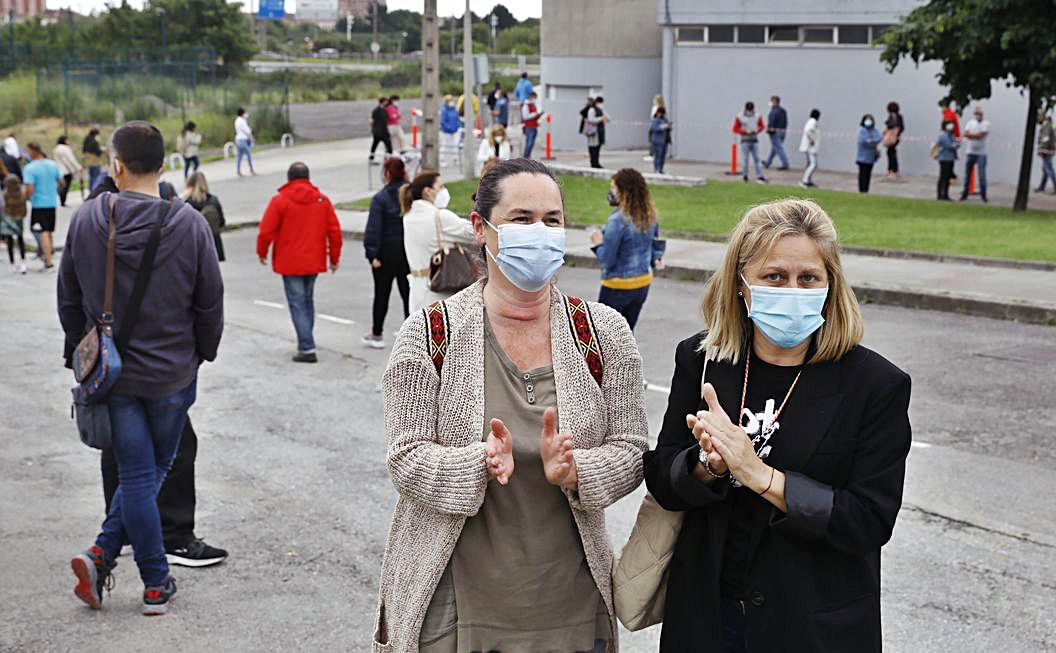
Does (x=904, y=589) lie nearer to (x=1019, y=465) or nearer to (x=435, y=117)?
(x=1019, y=465)

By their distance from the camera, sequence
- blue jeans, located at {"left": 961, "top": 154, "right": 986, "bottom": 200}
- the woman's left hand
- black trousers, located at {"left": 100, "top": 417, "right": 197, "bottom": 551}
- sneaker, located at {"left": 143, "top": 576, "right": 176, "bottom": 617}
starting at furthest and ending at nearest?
1. blue jeans, located at {"left": 961, "top": 154, "right": 986, "bottom": 200}
2. black trousers, located at {"left": 100, "top": 417, "right": 197, "bottom": 551}
3. sneaker, located at {"left": 143, "top": 576, "right": 176, "bottom": 617}
4. the woman's left hand

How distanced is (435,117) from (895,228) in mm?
9005

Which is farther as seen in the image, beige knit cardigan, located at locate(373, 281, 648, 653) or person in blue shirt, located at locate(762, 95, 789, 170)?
person in blue shirt, located at locate(762, 95, 789, 170)

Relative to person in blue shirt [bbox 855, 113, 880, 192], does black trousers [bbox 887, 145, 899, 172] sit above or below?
below

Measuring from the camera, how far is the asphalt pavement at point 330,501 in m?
6.00

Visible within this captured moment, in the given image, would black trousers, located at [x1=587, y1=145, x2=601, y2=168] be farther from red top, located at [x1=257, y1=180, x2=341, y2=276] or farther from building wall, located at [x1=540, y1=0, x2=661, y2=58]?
red top, located at [x1=257, y1=180, x2=341, y2=276]

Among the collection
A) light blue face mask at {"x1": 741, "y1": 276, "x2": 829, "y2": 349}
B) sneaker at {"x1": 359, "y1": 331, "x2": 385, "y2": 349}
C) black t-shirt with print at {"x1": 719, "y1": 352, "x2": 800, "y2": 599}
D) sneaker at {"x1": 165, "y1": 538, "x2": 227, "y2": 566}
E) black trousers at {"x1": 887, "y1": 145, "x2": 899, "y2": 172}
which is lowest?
sneaker at {"x1": 359, "y1": 331, "x2": 385, "y2": 349}

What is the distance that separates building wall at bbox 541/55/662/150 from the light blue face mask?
1390 inches

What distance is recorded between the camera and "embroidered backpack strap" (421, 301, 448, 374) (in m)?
3.42

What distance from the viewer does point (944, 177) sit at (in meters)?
25.3

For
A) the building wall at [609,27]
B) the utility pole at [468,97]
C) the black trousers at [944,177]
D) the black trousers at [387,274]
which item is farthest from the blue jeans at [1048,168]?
the black trousers at [387,274]

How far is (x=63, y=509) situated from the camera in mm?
7762

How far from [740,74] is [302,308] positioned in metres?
23.4

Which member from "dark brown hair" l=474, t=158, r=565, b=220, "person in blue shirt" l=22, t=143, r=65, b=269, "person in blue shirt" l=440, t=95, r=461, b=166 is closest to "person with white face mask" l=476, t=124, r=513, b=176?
"person in blue shirt" l=22, t=143, r=65, b=269
